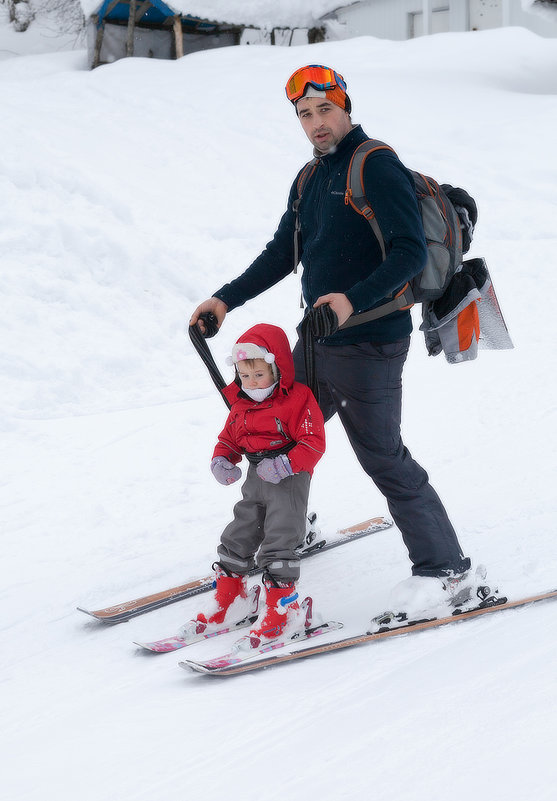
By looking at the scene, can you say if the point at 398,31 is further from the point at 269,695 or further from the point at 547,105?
the point at 269,695

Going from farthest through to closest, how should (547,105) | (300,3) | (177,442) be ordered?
(300,3) < (547,105) < (177,442)

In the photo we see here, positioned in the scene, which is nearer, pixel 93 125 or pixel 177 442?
pixel 177 442

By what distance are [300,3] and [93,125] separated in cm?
1139

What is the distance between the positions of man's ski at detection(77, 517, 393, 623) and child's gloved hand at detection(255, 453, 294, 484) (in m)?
0.91

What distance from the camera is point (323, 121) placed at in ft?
9.71

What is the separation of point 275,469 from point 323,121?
1343 millimetres

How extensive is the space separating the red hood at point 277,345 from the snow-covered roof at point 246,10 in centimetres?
1857

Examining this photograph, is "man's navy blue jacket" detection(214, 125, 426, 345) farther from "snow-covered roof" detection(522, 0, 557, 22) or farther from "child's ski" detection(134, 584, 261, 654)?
"snow-covered roof" detection(522, 0, 557, 22)

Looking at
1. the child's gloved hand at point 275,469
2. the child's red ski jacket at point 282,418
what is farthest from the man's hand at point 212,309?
the child's gloved hand at point 275,469

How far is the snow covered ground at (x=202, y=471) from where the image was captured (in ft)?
7.44

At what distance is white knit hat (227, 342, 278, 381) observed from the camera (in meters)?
3.10

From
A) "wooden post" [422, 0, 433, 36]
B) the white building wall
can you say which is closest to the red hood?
the white building wall

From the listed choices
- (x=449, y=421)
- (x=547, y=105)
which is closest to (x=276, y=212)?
(x=449, y=421)

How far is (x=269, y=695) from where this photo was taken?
2658 mm
